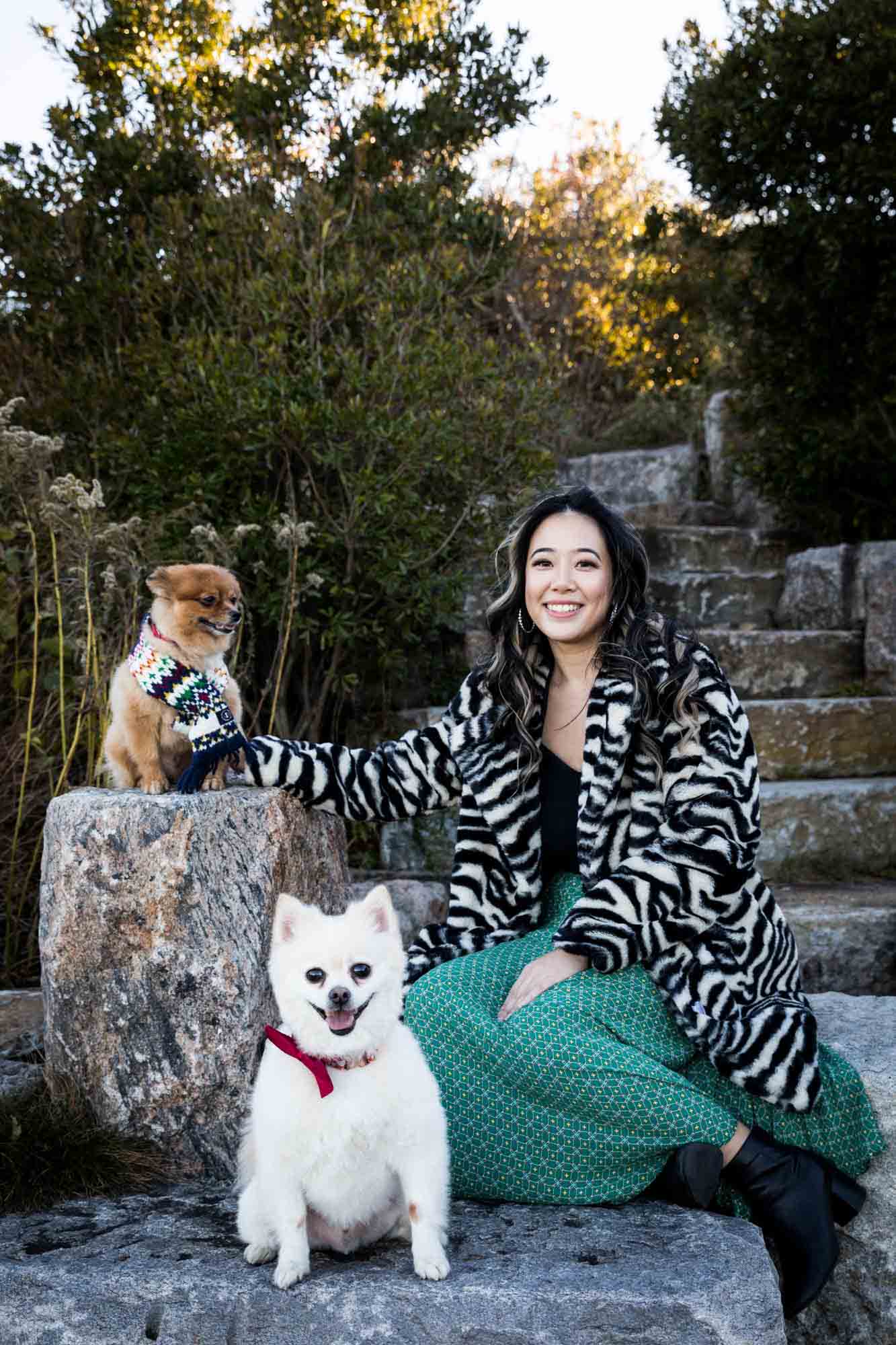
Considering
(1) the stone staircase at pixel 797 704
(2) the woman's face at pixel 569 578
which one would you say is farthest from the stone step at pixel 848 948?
(2) the woman's face at pixel 569 578

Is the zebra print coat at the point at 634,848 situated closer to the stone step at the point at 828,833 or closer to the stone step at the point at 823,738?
the stone step at the point at 828,833

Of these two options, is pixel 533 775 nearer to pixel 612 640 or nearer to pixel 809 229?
pixel 612 640

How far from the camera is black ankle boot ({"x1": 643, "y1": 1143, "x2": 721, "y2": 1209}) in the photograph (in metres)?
2.47

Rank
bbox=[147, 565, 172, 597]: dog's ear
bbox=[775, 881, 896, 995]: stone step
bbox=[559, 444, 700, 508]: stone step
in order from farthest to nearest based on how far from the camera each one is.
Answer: bbox=[559, 444, 700, 508]: stone step → bbox=[775, 881, 896, 995]: stone step → bbox=[147, 565, 172, 597]: dog's ear

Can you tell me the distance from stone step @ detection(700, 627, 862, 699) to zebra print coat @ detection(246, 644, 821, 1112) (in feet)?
11.1

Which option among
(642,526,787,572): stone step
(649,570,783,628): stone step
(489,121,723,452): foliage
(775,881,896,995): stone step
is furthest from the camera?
(489,121,723,452): foliage

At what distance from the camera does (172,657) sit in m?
3.02

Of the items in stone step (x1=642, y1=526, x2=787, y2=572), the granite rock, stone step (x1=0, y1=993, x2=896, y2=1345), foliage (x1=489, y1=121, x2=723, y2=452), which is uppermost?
foliage (x1=489, y1=121, x2=723, y2=452)

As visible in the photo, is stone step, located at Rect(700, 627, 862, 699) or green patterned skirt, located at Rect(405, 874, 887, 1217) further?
stone step, located at Rect(700, 627, 862, 699)

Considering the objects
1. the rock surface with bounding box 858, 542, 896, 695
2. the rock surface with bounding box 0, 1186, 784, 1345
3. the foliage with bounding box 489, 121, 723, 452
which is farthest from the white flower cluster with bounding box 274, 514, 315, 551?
the foliage with bounding box 489, 121, 723, 452

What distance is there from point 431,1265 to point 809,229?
6.02 meters

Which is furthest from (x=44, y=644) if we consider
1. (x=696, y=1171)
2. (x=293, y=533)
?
(x=696, y=1171)

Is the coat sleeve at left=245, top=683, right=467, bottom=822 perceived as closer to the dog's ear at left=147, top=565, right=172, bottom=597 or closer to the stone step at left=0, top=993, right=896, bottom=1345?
the dog's ear at left=147, top=565, right=172, bottom=597

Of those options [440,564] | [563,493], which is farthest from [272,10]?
[563,493]
